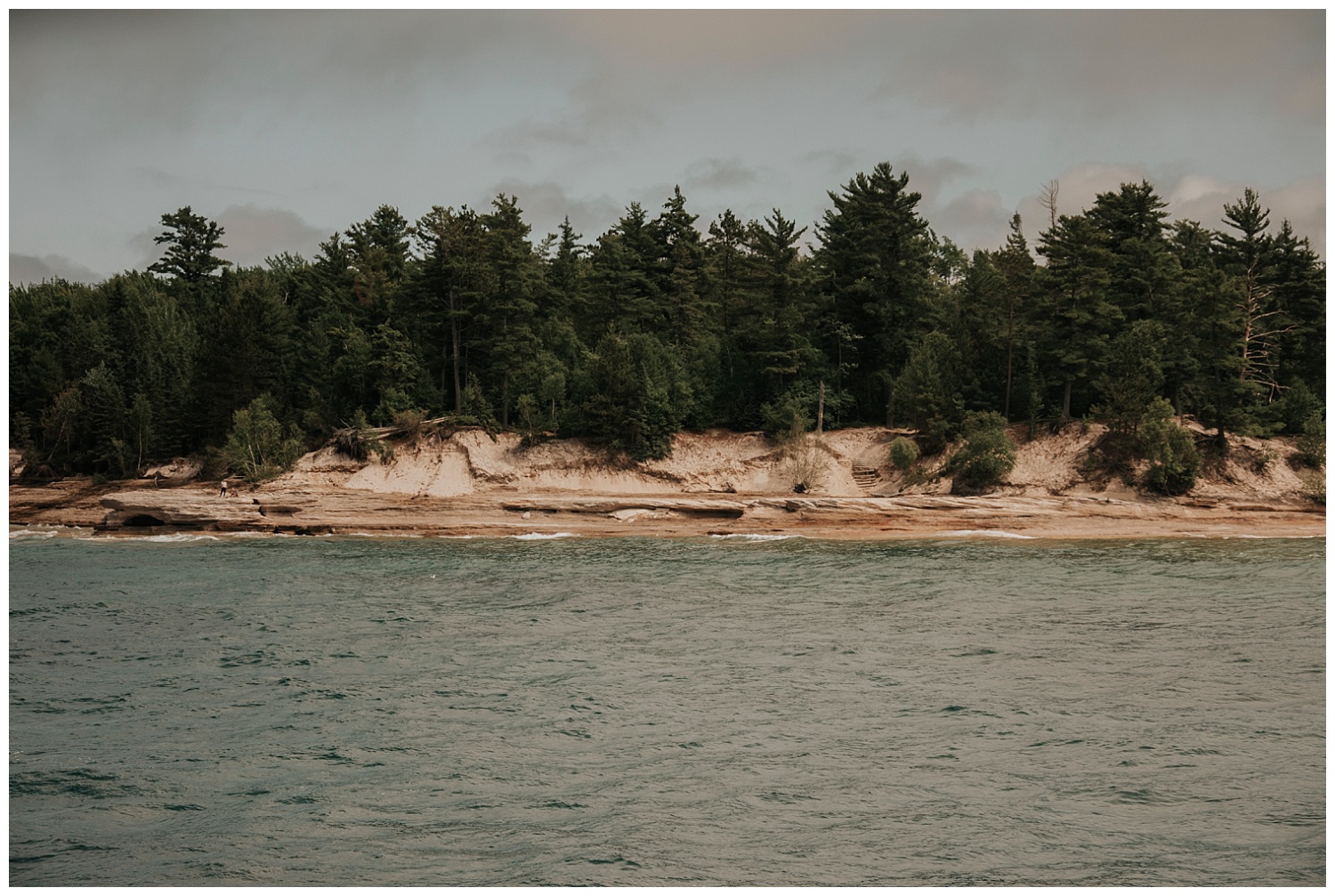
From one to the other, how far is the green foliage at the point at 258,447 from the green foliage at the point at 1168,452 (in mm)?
35074

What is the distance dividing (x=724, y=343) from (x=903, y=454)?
12.9 meters

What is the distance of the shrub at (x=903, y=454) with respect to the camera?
41.8 metres

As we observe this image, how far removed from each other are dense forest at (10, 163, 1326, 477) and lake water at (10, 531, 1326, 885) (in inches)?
780

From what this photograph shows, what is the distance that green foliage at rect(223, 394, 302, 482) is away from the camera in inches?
1658

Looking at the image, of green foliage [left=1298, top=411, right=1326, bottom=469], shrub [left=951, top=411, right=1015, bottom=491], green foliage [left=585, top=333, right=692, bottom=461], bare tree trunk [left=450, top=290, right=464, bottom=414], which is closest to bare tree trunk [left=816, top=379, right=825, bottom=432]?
green foliage [left=585, top=333, right=692, bottom=461]

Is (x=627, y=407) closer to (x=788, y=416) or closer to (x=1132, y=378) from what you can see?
(x=788, y=416)

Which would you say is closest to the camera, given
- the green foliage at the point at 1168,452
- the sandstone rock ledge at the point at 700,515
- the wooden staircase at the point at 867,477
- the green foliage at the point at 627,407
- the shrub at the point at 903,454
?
the sandstone rock ledge at the point at 700,515

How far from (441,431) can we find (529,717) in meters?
32.9

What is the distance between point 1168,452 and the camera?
37406mm

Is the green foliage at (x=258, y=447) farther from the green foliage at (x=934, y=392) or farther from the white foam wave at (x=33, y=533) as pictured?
the green foliage at (x=934, y=392)

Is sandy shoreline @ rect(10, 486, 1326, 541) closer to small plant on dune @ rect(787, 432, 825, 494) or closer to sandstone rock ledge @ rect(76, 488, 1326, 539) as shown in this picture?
sandstone rock ledge @ rect(76, 488, 1326, 539)

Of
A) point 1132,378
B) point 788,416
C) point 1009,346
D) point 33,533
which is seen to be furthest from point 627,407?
point 33,533

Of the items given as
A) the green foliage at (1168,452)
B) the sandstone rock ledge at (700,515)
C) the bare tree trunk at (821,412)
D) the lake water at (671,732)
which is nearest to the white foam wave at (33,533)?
the sandstone rock ledge at (700,515)

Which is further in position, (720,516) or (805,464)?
(805,464)
